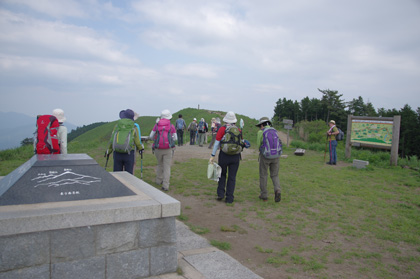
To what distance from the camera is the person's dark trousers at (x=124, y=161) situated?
633cm

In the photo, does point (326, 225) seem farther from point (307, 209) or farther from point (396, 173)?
point (396, 173)

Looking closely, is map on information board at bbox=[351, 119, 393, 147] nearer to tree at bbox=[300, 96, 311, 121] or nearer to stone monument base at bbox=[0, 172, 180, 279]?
stone monument base at bbox=[0, 172, 180, 279]

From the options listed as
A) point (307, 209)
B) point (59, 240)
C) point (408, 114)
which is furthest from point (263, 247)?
point (408, 114)

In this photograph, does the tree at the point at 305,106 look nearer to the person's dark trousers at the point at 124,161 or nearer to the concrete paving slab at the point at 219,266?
the person's dark trousers at the point at 124,161

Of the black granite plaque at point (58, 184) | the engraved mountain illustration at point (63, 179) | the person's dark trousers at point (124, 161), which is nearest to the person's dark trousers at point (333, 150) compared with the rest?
the person's dark trousers at point (124, 161)

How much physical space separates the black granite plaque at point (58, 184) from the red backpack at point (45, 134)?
150cm

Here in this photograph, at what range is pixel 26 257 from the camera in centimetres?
284

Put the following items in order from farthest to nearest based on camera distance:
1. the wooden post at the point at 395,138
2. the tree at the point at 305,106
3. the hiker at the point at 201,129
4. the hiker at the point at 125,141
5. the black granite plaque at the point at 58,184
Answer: the tree at the point at 305,106
the hiker at the point at 201,129
the wooden post at the point at 395,138
the hiker at the point at 125,141
the black granite plaque at the point at 58,184

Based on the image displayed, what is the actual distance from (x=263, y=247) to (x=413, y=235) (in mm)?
2678

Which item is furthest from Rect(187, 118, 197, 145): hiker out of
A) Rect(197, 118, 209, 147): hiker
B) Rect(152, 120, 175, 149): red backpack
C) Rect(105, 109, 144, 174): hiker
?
Rect(105, 109, 144, 174): hiker

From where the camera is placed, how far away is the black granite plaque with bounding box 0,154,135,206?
3.27 metres

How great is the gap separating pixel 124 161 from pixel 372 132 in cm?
1067

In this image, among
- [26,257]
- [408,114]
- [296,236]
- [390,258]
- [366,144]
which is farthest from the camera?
[408,114]

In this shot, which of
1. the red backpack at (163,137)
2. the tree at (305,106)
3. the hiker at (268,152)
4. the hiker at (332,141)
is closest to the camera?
the hiker at (268,152)
